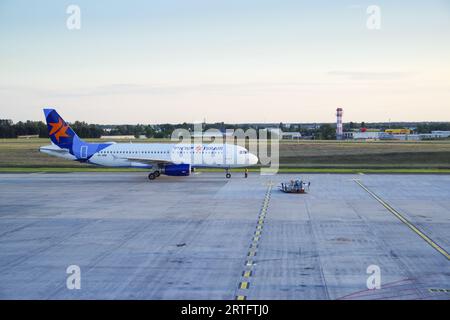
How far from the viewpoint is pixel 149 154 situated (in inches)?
2131

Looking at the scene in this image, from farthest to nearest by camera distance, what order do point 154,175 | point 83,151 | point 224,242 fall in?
1. point 83,151
2. point 154,175
3. point 224,242

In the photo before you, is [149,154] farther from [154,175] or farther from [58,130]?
[58,130]

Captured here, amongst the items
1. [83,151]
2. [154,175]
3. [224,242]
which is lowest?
[224,242]

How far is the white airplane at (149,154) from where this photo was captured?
175ft

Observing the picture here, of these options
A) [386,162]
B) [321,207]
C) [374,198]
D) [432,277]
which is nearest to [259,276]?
[432,277]

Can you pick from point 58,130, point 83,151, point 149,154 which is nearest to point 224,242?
point 149,154

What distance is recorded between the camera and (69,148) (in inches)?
2143

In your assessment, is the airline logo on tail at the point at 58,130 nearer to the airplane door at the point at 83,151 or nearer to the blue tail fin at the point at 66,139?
the blue tail fin at the point at 66,139

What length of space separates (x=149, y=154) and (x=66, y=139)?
845 cm

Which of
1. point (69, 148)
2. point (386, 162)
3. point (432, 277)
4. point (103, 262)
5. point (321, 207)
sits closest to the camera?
point (432, 277)

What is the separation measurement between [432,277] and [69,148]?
4194 centimetres

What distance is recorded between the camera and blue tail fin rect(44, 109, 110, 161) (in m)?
54.4

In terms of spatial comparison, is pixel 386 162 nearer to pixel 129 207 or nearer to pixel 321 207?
pixel 321 207
